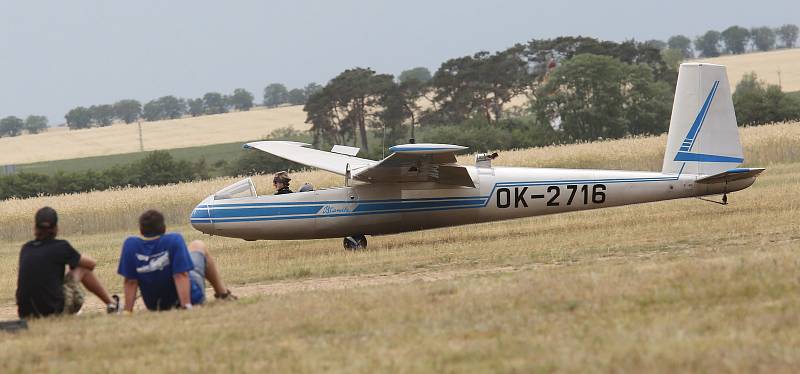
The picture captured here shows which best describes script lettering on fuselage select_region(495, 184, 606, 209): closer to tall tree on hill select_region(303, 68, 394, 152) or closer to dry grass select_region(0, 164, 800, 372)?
dry grass select_region(0, 164, 800, 372)

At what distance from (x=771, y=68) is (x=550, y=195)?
374 ft

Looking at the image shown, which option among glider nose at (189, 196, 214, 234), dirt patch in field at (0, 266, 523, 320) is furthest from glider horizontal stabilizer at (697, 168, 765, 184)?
glider nose at (189, 196, 214, 234)

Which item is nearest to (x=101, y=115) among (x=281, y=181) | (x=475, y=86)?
(x=475, y=86)

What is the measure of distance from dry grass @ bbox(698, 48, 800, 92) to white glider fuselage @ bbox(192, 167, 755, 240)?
278 feet

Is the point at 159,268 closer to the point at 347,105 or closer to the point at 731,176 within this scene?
the point at 731,176

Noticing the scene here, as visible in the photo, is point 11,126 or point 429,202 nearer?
point 429,202

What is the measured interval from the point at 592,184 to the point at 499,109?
7614 cm

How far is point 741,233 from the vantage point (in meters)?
17.9

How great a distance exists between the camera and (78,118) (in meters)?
193

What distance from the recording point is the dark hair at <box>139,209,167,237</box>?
38.1 feet

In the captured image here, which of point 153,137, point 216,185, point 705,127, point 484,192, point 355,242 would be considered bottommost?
point 153,137

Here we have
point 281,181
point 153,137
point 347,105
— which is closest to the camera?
point 281,181

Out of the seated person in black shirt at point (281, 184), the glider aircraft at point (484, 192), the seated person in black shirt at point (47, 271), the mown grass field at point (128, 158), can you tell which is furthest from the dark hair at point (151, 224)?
the mown grass field at point (128, 158)

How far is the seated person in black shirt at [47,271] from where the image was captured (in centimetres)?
1138
